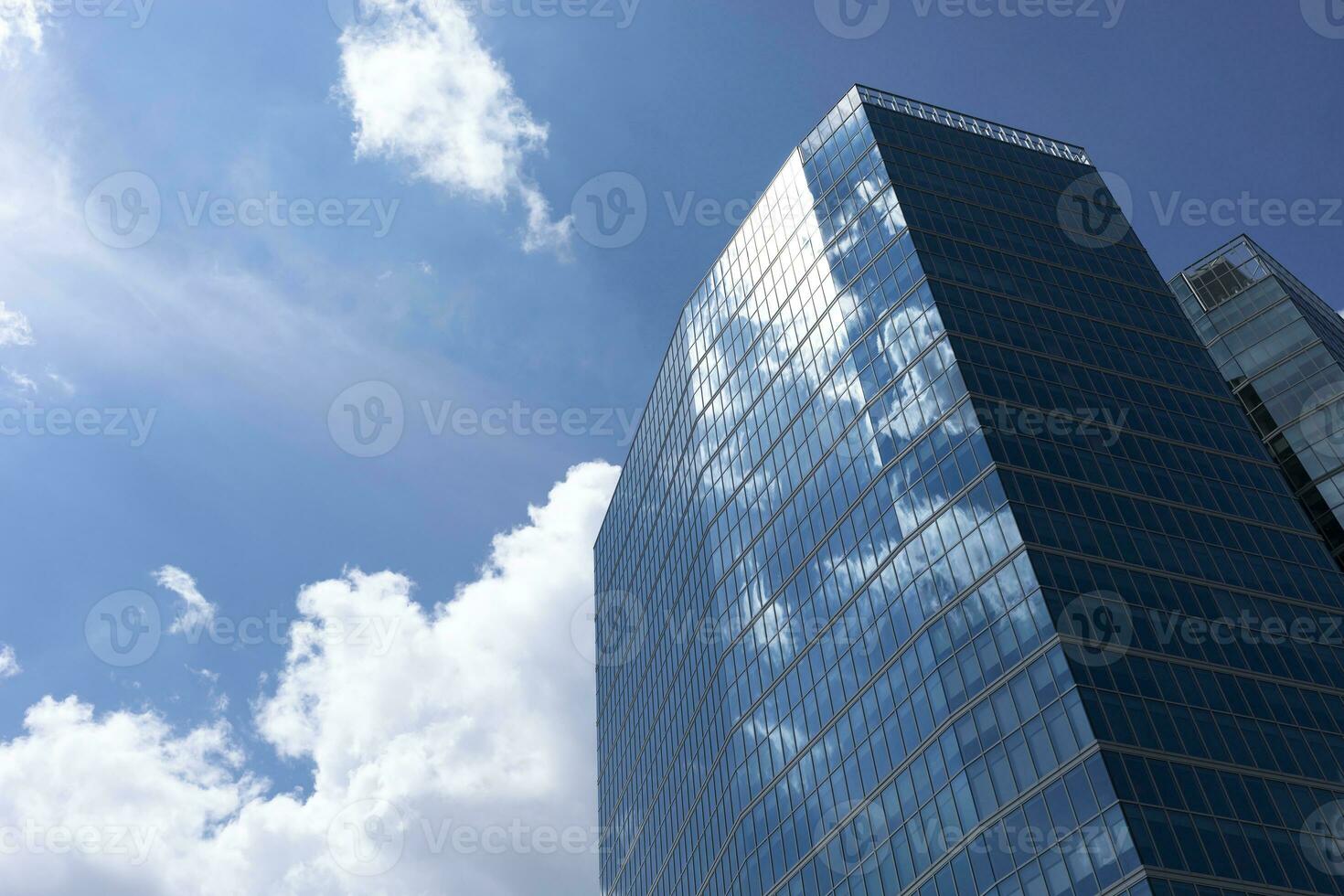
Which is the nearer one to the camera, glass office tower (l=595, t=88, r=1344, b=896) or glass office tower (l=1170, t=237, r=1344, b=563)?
glass office tower (l=595, t=88, r=1344, b=896)

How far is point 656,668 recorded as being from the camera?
363ft

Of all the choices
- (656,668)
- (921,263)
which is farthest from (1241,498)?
(656,668)

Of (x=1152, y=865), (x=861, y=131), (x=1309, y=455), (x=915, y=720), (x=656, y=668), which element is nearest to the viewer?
(x=1152, y=865)

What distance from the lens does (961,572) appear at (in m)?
68.9

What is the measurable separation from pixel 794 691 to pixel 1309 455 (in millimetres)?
44110

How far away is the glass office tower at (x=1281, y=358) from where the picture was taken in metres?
93.3

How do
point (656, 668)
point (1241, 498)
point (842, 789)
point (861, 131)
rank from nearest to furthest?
point (842, 789) < point (1241, 498) < point (861, 131) < point (656, 668)

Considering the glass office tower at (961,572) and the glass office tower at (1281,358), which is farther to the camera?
the glass office tower at (1281,358)

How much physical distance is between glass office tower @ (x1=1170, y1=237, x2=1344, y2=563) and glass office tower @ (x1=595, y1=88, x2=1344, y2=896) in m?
12.0

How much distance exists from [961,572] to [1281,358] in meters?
47.2

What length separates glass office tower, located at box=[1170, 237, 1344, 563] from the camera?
93312mm

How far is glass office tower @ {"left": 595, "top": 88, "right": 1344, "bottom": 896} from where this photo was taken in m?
59.1

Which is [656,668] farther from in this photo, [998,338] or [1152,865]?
[1152,865]

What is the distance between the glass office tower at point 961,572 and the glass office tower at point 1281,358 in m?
12.0
